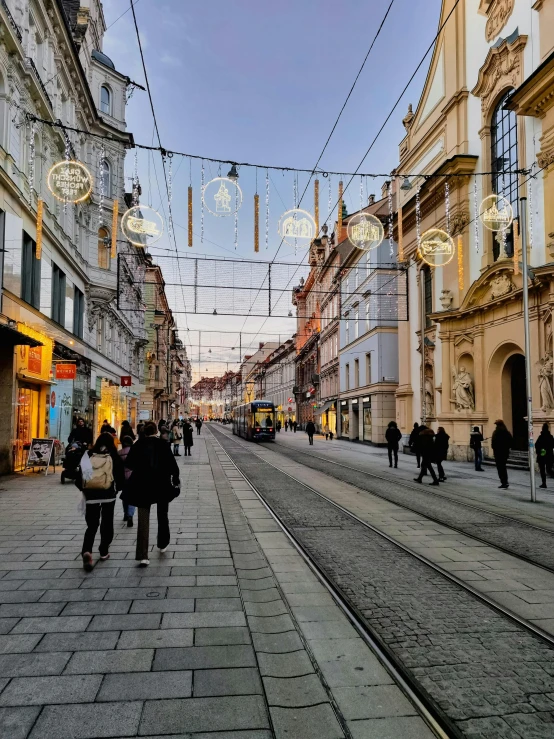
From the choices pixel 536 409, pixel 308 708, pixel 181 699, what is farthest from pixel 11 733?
pixel 536 409

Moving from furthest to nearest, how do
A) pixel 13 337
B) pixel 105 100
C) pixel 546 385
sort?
pixel 105 100 → pixel 546 385 → pixel 13 337

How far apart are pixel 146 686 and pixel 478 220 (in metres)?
23.9

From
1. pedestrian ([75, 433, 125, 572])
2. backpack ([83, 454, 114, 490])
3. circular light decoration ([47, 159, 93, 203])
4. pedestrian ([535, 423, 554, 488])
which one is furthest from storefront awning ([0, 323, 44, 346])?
pedestrian ([535, 423, 554, 488])

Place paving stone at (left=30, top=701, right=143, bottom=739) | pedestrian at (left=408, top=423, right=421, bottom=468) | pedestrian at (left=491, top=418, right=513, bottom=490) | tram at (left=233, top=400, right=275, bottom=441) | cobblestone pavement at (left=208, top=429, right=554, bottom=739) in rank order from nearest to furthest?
paving stone at (left=30, top=701, right=143, bottom=739)
cobblestone pavement at (left=208, top=429, right=554, bottom=739)
pedestrian at (left=491, top=418, right=513, bottom=490)
pedestrian at (left=408, top=423, right=421, bottom=468)
tram at (left=233, top=400, right=275, bottom=441)

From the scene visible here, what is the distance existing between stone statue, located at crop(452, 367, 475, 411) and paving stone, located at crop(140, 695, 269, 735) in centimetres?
2300

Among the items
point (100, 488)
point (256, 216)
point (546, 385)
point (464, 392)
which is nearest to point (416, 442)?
point (546, 385)

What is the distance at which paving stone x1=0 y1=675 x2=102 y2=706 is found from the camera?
3636 mm

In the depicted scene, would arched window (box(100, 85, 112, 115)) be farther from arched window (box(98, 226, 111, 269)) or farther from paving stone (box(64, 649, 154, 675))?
paving stone (box(64, 649, 154, 675))

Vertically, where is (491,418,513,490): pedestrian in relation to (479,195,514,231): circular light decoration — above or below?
below

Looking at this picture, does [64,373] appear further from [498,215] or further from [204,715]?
[204,715]

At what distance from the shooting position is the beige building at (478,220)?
20.0m

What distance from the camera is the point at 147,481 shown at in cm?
706

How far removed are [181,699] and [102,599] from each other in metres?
2.25

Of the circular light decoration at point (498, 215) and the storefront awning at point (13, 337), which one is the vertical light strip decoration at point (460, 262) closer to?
the circular light decoration at point (498, 215)
